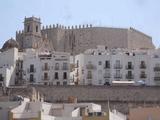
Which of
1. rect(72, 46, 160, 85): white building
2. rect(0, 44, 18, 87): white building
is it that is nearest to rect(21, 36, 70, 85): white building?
rect(0, 44, 18, 87): white building

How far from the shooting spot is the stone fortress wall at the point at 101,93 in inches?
2323

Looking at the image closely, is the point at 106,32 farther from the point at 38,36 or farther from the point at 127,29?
the point at 38,36

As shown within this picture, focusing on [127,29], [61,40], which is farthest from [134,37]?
[61,40]

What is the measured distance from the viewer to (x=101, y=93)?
5975 centimetres

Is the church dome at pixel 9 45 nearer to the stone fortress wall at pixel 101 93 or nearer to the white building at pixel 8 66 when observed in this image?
the white building at pixel 8 66

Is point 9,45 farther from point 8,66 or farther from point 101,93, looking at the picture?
point 101,93

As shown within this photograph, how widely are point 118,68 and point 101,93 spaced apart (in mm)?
6011

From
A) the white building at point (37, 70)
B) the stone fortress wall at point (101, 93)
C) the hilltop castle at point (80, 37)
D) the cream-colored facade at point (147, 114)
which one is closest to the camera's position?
the cream-colored facade at point (147, 114)

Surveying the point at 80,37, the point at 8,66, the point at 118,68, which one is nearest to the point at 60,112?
the point at 118,68

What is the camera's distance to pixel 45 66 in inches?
2596

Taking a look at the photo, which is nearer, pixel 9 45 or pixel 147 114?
pixel 147 114

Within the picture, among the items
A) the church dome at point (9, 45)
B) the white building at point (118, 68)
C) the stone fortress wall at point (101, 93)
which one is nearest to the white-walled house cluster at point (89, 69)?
the white building at point (118, 68)

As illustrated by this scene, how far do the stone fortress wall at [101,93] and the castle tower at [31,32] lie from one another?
989 inches

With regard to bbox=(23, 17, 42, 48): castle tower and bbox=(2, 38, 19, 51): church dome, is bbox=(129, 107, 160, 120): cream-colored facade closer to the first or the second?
bbox=(2, 38, 19, 51): church dome
